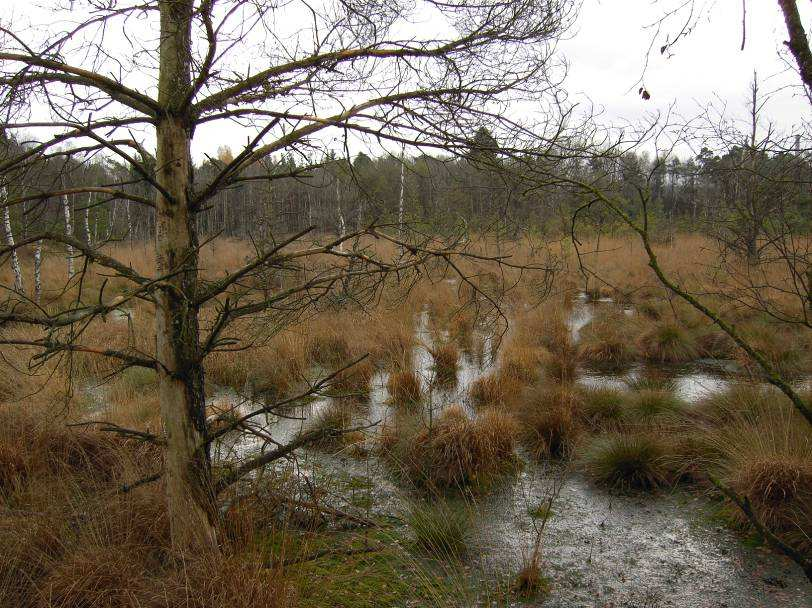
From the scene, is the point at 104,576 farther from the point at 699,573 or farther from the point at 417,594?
the point at 699,573

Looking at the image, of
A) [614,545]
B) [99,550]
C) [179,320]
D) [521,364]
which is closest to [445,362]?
[521,364]

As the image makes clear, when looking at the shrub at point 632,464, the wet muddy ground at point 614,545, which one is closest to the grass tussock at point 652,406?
the shrub at point 632,464

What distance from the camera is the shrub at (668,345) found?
9961 mm

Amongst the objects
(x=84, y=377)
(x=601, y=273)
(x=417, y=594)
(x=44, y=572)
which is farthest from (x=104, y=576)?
(x=601, y=273)

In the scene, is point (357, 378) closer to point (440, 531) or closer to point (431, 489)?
point (431, 489)

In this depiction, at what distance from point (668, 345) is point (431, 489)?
6.10m

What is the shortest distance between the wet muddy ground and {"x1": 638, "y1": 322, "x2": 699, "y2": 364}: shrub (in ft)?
15.7

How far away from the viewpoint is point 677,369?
9516 mm

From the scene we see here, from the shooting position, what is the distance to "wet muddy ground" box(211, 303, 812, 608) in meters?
4.04

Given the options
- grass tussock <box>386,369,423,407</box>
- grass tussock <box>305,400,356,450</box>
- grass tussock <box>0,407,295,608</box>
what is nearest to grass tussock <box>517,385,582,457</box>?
grass tussock <box>386,369,423,407</box>

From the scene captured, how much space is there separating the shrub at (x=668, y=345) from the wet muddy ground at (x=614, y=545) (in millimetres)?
4784

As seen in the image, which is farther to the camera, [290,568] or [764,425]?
[764,425]

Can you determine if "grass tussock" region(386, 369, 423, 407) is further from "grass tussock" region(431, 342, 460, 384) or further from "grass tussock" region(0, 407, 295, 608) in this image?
"grass tussock" region(0, 407, 295, 608)

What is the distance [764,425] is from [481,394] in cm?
333
